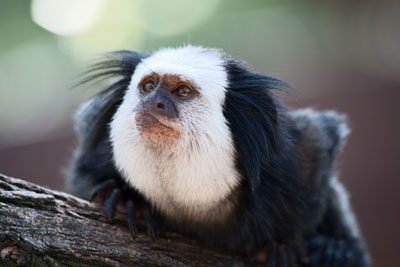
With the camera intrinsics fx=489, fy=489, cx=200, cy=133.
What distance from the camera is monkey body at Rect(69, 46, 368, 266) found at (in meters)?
2.52

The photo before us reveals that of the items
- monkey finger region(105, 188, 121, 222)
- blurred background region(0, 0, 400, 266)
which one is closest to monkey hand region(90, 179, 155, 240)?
monkey finger region(105, 188, 121, 222)

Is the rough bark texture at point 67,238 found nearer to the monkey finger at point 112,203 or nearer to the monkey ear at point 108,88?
the monkey finger at point 112,203

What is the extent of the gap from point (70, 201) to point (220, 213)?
2.72 ft

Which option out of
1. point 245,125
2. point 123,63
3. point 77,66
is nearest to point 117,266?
point 245,125

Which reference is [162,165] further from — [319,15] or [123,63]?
[319,15]

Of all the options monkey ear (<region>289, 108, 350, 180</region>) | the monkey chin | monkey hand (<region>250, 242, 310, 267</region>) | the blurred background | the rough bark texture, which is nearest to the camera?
the rough bark texture

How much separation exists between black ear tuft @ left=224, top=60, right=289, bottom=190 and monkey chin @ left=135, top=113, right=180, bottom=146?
37 cm

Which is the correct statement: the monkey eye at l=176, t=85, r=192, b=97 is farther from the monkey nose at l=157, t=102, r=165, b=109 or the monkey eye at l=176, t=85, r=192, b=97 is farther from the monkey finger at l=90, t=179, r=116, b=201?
the monkey finger at l=90, t=179, r=116, b=201

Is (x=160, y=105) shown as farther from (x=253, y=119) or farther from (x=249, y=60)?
(x=249, y=60)

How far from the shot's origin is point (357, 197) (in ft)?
16.1

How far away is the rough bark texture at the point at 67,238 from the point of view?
2.07 m

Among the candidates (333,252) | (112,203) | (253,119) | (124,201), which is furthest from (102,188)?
(333,252)

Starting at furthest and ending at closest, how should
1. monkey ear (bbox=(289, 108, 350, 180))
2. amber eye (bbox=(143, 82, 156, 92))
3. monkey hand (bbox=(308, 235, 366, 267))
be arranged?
monkey hand (bbox=(308, 235, 366, 267)) < monkey ear (bbox=(289, 108, 350, 180)) < amber eye (bbox=(143, 82, 156, 92))

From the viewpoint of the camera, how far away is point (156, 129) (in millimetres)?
2393
